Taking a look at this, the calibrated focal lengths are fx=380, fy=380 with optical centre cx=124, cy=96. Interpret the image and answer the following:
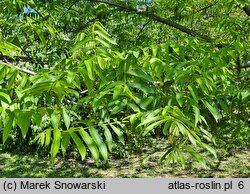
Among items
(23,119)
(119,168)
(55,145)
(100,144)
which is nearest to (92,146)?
(100,144)

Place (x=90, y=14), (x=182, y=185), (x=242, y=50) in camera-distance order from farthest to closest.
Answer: (x=90, y=14), (x=182, y=185), (x=242, y=50)

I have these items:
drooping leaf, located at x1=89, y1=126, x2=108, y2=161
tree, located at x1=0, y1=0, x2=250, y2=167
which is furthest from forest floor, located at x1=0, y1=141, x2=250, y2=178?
drooping leaf, located at x1=89, y1=126, x2=108, y2=161

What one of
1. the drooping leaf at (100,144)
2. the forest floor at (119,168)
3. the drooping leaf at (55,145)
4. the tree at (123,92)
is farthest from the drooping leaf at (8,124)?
the forest floor at (119,168)

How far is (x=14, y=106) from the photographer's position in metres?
1.63

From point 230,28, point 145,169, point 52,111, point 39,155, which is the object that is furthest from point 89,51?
point 39,155

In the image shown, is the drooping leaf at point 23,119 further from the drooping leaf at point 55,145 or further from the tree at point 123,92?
the drooping leaf at point 55,145

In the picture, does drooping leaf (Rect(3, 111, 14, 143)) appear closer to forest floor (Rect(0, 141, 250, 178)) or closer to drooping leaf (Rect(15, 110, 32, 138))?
drooping leaf (Rect(15, 110, 32, 138))

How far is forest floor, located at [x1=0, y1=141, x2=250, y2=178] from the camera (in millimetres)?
6406

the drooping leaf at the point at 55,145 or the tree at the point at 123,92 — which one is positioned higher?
the tree at the point at 123,92

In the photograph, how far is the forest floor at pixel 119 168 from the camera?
6.41 meters

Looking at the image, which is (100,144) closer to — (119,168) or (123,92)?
(123,92)

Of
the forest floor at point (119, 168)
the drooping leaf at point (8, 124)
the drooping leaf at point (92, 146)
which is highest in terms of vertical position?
the drooping leaf at point (8, 124)

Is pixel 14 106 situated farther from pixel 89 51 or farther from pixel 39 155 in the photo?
pixel 39 155

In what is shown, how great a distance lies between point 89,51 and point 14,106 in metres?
0.45
